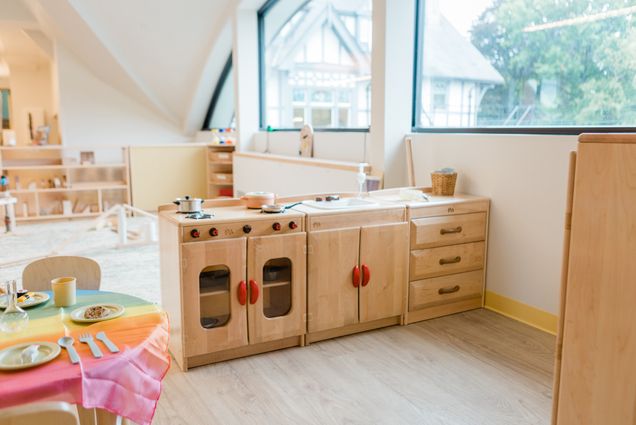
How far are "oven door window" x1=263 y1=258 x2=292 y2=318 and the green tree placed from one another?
6.30ft

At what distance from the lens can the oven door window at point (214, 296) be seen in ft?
9.34

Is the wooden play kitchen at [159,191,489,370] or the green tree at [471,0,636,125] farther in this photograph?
the green tree at [471,0,636,125]

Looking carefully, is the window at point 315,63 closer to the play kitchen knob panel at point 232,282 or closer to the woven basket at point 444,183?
the woven basket at point 444,183

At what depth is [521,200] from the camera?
3498 millimetres

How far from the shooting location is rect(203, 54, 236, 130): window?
8075mm

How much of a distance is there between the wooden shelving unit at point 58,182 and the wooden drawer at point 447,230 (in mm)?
5223

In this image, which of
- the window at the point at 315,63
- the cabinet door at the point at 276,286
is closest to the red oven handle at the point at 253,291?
the cabinet door at the point at 276,286

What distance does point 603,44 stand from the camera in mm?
3143

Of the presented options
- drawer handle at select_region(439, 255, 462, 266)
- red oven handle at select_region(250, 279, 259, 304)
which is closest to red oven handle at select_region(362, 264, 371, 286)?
drawer handle at select_region(439, 255, 462, 266)

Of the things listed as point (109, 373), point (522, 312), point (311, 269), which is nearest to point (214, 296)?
point (311, 269)

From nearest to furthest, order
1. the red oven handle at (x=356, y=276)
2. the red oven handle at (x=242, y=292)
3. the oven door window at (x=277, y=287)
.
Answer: the red oven handle at (x=242, y=292)
the oven door window at (x=277, y=287)
the red oven handle at (x=356, y=276)

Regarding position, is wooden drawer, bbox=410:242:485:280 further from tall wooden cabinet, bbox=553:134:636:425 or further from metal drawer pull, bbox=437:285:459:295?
tall wooden cabinet, bbox=553:134:636:425

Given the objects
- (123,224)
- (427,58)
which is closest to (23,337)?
(427,58)

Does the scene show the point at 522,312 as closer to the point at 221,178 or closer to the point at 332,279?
the point at 332,279
